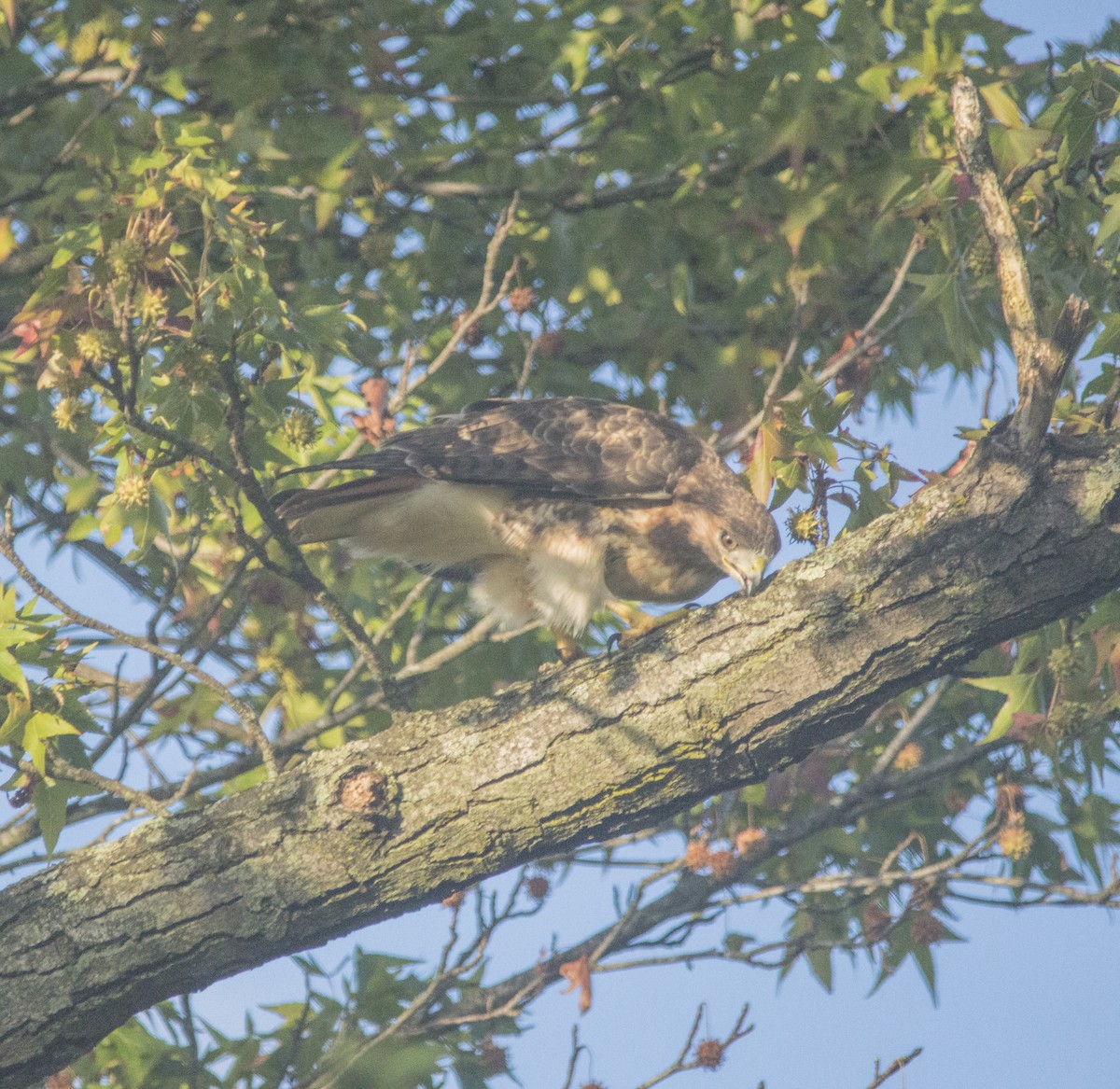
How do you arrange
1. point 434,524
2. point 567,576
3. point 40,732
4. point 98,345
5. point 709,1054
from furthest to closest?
1. point 434,524
2. point 567,576
3. point 709,1054
4. point 98,345
5. point 40,732

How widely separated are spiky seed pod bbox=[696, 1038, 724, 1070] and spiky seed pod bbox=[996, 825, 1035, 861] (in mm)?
1521

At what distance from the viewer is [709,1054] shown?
4465 mm

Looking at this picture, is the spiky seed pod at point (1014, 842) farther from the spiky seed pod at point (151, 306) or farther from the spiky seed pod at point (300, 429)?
the spiky seed pod at point (151, 306)

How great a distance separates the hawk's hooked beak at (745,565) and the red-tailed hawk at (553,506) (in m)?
0.11

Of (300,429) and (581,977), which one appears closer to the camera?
(300,429)

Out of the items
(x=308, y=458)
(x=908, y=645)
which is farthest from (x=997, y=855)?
(x=308, y=458)

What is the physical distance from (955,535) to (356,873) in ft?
5.72

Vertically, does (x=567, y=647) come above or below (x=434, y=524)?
below

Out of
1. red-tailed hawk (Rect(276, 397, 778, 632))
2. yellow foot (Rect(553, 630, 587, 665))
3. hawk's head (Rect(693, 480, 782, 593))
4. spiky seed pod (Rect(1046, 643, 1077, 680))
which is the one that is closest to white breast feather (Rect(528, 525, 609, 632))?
red-tailed hawk (Rect(276, 397, 778, 632))

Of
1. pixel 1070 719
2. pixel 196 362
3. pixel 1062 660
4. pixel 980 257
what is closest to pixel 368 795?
pixel 196 362

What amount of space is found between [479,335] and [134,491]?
198 cm

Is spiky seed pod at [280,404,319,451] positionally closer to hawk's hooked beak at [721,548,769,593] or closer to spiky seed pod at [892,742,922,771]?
hawk's hooked beak at [721,548,769,593]

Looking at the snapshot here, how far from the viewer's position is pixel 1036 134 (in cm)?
391

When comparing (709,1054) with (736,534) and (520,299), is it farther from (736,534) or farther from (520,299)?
(520,299)
